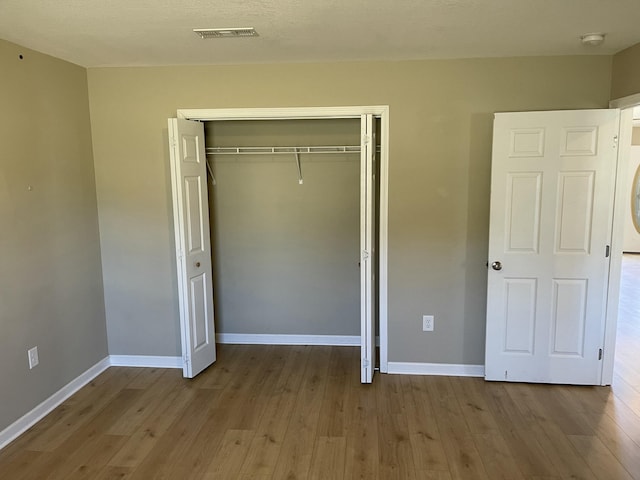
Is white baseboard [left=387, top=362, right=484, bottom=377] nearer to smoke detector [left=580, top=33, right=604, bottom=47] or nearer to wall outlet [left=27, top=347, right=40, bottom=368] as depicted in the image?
smoke detector [left=580, top=33, right=604, bottom=47]

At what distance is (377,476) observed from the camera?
241 centimetres

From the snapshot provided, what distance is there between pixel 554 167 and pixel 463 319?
1328 mm

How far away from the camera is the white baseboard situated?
361 centimetres

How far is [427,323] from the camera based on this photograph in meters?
3.60

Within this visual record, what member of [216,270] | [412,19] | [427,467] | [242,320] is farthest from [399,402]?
[412,19]

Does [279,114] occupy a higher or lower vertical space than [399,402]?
higher

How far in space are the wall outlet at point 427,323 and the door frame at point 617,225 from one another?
4.16ft

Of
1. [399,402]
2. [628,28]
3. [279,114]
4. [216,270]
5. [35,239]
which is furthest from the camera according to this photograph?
[216,270]

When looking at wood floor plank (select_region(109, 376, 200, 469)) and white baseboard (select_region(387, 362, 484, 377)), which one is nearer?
wood floor plank (select_region(109, 376, 200, 469))

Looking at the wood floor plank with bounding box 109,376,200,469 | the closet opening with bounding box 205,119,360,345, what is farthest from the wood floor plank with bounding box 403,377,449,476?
the wood floor plank with bounding box 109,376,200,469

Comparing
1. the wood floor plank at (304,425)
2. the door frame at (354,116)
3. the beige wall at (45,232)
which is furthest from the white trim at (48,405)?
the door frame at (354,116)

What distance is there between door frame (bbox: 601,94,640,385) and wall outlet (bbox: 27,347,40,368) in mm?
4060

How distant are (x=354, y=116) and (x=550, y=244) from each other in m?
1.75

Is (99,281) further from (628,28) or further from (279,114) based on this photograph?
(628,28)
